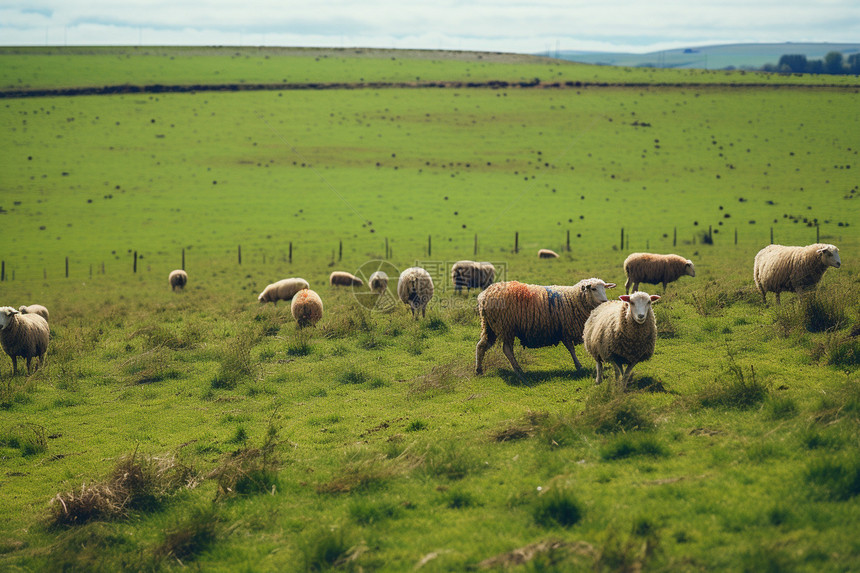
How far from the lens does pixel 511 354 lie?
1183 cm

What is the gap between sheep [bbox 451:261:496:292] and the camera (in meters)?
23.6

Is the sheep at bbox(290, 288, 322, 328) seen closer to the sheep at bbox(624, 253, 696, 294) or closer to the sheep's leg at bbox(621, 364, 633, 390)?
the sheep's leg at bbox(621, 364, 633, 390)

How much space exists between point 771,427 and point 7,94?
90.1 m

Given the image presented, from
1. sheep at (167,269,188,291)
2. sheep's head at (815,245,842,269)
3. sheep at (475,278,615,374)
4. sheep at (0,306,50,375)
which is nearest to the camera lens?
sheep at (475,278,615,374)

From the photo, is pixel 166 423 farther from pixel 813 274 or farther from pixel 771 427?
pixel 813 274

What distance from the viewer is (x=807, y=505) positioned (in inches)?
232

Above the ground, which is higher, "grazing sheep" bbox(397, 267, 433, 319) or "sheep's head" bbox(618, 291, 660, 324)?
"sheep's head" bbox(618, 291, 660, 324)

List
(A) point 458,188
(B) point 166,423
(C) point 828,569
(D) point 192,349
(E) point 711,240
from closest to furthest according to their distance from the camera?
1. (C) point 828,569
2. (B) point 166,423
3. (D) point 192,349
4. (E) point 711,240
5. (A) point 458,188

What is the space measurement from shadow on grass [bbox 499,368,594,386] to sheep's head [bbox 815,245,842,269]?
6.28m

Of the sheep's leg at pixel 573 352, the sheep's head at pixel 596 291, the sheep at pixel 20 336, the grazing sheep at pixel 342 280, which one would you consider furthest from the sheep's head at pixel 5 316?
the grazing sheep at pixel 342 280

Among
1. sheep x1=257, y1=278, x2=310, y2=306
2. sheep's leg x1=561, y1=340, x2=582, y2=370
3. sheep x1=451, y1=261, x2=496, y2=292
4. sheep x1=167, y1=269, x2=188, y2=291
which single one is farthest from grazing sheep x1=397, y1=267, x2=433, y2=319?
sheep x1=167, y1=269, x2=188, y2=291

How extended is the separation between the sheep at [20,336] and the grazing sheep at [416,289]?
9232 mm

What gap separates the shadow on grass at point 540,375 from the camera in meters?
11.1

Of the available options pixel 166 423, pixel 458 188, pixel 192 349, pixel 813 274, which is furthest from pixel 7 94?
pixel 813 274
